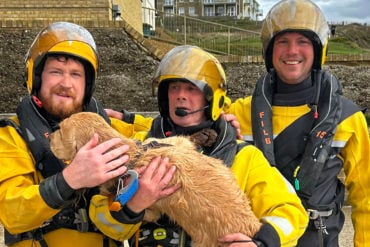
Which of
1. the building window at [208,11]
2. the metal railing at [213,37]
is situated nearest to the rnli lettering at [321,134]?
the metal railing at [213,37]

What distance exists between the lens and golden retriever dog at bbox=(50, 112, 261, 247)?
7.83 feet

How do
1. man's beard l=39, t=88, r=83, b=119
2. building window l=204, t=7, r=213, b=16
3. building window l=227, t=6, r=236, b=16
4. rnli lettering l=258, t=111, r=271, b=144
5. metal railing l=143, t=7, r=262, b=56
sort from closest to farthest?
man's beard l=39, t=88, r=83, b=119, rnli lettering l=258, t=111, r=271, b=144, metal railing l=143, t=7, r=262, b=56, building window l=204, t=7, r=213, b=16, building window l=227, t=6, r=236, b=16

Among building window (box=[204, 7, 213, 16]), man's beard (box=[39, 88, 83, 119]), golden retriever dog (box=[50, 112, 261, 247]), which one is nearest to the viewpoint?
golden retriever dog (box=[50, 112, 261, 247])

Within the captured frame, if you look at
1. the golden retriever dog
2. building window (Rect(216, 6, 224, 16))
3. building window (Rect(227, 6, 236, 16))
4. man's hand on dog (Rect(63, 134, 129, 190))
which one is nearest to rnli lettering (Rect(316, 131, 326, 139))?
the golden retriever dog

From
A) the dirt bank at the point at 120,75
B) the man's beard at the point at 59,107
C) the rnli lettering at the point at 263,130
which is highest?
the man's beard at the point at 59,107

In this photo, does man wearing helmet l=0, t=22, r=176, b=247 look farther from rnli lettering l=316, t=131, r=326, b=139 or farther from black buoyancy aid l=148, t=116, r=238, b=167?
rnli lettering l=316, t=131, r=326, b=139

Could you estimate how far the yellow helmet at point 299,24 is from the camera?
3457mm

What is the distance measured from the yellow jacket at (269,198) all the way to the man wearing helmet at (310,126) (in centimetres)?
56

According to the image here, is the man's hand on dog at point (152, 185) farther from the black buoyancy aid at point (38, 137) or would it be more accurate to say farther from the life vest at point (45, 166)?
the black buoyancy aid at point (38, 137)

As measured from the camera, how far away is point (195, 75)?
2.97 metres

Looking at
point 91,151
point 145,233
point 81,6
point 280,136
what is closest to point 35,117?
point 91,151

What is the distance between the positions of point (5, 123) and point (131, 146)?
2.93 ft

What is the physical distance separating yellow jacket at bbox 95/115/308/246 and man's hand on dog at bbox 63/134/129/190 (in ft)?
Answer: 0.97

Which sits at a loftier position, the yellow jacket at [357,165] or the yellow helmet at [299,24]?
the yellow helmet at [299,24]
